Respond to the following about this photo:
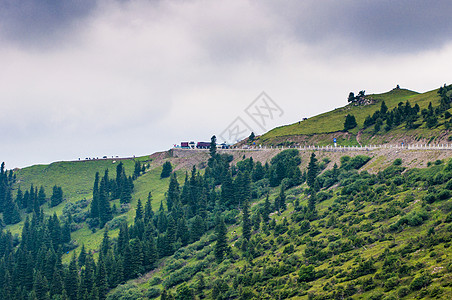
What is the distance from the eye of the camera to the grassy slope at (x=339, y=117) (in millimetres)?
161375

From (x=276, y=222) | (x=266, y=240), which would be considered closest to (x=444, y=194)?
(x=266, y=240)

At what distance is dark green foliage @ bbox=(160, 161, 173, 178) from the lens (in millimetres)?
189125

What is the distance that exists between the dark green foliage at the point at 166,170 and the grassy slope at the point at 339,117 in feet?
137

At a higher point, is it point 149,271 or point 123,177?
point 123,177

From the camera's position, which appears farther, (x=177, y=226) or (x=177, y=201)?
(x=177, y=201)

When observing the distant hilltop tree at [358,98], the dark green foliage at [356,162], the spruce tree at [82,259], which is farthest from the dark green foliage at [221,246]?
the distant hilltop tree at [358,98]

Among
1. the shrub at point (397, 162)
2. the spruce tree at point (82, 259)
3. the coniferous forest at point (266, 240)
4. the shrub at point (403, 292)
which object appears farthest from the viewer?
the spruce tree at point (82, 259)

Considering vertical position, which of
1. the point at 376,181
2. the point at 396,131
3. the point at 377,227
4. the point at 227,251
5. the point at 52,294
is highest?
the point at 396,131

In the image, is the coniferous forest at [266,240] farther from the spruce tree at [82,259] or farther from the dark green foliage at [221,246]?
the spruce tree at [82,259]

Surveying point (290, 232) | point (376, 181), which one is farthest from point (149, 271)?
point (376, 181)

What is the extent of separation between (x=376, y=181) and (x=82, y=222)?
383 feet

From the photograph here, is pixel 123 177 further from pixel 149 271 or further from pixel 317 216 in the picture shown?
pixel 317 216

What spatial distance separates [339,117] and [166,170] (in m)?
76.9

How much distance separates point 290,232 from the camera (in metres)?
93.2
